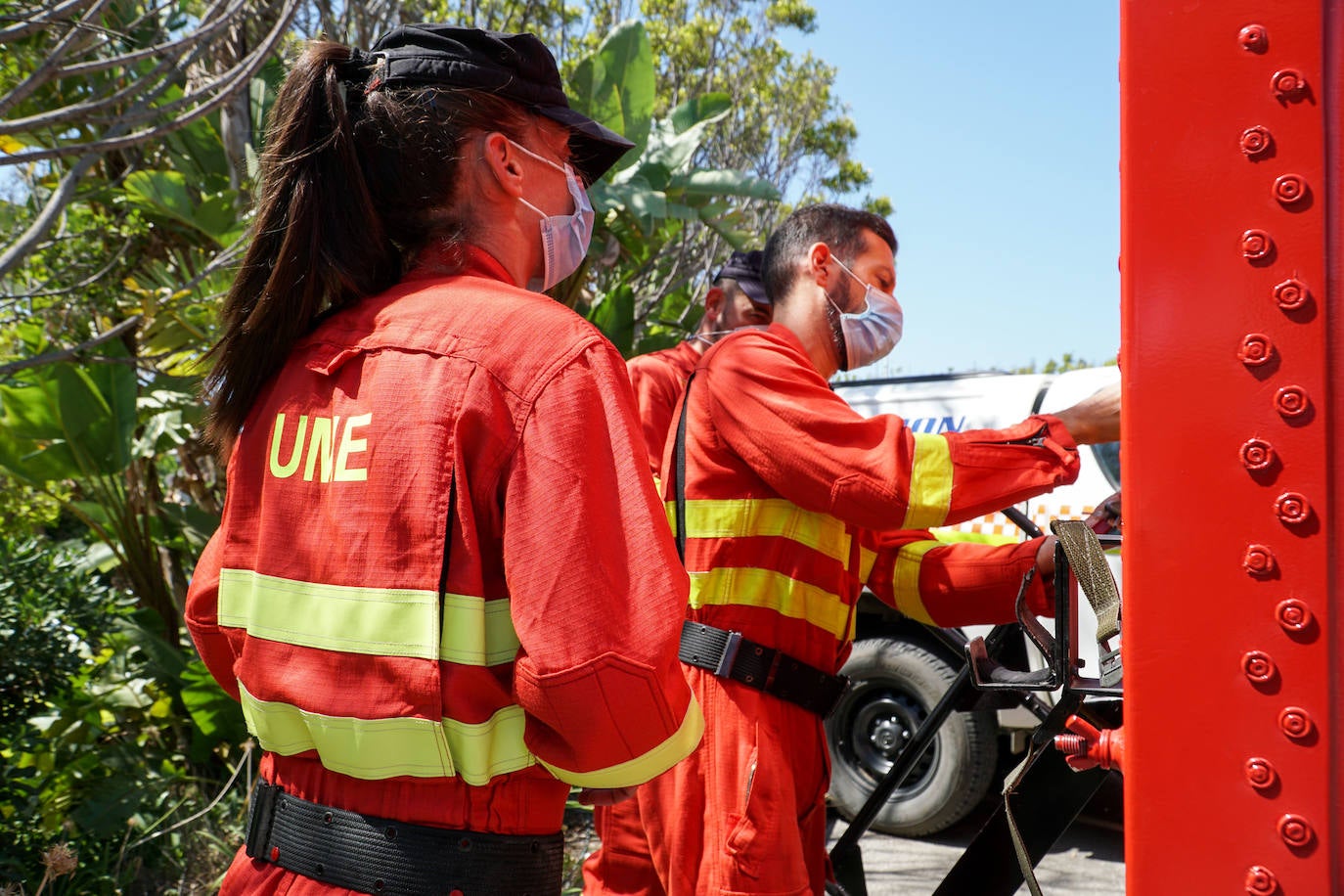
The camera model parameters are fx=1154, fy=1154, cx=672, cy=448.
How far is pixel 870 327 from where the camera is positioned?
9.46ft

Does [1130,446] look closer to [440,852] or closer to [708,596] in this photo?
[440,852]

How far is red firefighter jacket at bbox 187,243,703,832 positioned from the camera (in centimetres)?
128

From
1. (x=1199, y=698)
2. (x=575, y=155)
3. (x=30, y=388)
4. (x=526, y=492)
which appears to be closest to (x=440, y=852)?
(x=526, y=492)

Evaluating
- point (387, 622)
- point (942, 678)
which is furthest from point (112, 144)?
point (942, 678)

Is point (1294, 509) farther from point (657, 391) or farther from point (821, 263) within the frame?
point (657, 391)

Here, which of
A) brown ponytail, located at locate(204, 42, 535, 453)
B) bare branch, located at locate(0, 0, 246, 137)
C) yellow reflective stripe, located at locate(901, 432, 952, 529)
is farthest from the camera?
bare branch, located at locate(0, 0, 246, 137)

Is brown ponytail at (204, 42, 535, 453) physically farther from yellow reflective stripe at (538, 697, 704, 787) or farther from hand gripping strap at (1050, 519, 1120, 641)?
hand gripping strap at (1050, 519, 1120, 641)

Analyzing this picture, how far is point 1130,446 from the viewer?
1.17 meters

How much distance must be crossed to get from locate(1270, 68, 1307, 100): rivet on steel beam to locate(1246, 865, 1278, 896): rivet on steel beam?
2.42ft

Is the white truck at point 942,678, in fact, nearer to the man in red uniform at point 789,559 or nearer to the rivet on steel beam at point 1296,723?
the man in red uniform at point 789,559

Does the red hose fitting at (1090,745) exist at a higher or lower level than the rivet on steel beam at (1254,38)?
lower

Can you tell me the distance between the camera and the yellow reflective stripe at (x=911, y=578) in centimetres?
278

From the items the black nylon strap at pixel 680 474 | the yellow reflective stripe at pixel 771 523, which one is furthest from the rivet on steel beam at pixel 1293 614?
the black nylon strap at pixel 680 474

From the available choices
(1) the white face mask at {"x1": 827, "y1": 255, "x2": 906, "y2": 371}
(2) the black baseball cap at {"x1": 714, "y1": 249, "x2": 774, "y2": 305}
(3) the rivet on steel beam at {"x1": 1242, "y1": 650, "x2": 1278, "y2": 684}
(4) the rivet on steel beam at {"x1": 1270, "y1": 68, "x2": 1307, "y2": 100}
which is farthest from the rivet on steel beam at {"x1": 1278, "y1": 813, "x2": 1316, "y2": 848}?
(2) the black baseball cap at {"x1": 714, "y1": 249, "x2": 774, "y2": 305}
